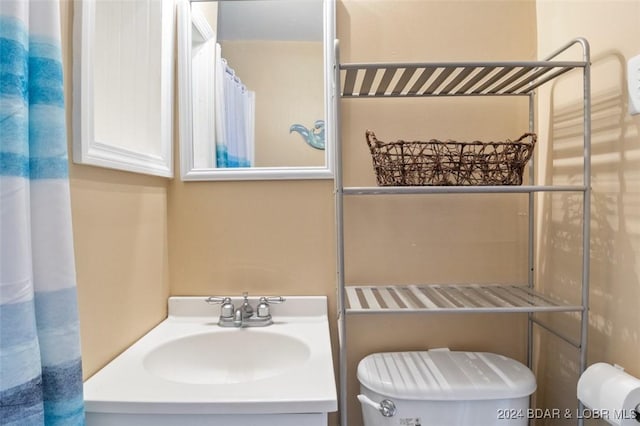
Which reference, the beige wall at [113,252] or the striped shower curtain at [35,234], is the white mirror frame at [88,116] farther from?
the striped shower curtain at [35,234]

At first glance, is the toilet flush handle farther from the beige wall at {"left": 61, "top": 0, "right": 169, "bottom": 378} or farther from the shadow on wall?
the beige wall at {"left": 61, "top": 0, "right": 169, "bottom": 378}

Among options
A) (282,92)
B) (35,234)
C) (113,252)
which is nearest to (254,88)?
(282,92)

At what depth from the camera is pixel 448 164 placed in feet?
3.59

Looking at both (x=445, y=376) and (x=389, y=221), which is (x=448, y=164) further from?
(x=445, y=376)

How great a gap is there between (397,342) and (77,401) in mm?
971

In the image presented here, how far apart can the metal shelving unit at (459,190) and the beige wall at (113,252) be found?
588 mm

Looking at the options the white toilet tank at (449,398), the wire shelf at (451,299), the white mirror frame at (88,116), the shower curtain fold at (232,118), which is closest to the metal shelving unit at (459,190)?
the wire shelf at (451,299)

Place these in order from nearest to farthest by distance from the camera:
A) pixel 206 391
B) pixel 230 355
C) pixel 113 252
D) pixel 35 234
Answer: pixel 35 234 < pixel 206 391 < pixel 113 252 < pixel 230 355

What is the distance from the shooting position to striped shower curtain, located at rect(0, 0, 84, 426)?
1.85 feet

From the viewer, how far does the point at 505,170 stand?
1085 millimetres

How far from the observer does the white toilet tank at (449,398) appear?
1021mm

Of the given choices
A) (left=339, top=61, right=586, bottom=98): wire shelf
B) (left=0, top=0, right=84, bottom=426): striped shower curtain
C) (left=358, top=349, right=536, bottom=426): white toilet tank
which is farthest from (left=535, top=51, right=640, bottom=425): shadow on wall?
(left=0, top=0, right=84, bottom=426): striped shower curtain

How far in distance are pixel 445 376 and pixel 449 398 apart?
84mm

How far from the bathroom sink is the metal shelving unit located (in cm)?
20
